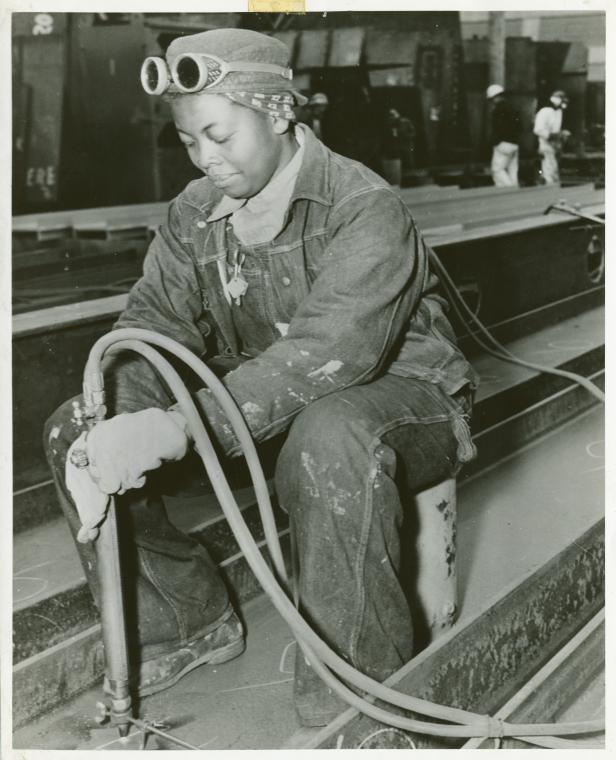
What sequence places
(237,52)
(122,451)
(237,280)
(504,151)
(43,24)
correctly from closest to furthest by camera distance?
(122,451)
(237,52)
(237,280)
(43,24)
(504,151)

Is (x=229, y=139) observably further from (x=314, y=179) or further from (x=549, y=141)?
(x=549, y=141)

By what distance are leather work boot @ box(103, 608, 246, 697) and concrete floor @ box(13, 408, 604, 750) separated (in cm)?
3

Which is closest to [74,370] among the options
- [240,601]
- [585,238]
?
[240,601]

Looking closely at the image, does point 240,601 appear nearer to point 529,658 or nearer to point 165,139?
point 529,658

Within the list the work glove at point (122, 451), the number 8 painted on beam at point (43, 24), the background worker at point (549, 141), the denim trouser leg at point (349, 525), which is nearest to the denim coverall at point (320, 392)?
the denim trouser leg at point (349, 525)

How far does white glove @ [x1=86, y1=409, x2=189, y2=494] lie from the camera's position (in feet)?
5.50

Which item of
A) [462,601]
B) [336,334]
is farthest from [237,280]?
[462,601]

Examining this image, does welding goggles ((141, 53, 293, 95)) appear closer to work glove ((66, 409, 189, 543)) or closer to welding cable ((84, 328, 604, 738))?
welding cable ((84, 328, 604, 738))

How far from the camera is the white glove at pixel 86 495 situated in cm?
175

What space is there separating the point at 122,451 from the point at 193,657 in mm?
809

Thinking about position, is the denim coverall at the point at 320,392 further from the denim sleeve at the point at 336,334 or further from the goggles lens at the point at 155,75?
the goggles lens at the point at 155,75

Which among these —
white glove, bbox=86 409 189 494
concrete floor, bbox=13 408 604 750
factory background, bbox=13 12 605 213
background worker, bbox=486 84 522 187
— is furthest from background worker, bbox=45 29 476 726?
background worker, bbox=486 84 522 187

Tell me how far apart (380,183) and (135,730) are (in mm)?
1290

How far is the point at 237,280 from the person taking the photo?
214cm
